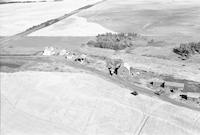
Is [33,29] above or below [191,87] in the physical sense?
above

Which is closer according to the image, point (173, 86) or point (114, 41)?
point (173, 86)

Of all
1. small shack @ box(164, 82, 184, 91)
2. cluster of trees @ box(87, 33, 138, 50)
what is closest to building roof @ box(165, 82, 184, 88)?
small shack @ box(164, 82, 184, 91)

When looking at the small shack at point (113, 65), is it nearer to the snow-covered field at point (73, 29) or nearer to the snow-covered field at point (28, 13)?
the snow-covered field at point (73, 29)

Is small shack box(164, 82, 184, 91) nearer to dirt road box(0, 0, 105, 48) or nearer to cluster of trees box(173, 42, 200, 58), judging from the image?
cluster of trees box(173, 42, 200, 58)

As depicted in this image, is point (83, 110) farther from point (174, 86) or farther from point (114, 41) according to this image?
point (114, 41)

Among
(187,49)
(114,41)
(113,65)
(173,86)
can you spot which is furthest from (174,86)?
(114,41)

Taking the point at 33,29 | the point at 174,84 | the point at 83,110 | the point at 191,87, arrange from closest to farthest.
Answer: the point at 83,110 < the point at 191,87 < the point at 174,84 < the point at 33,29
